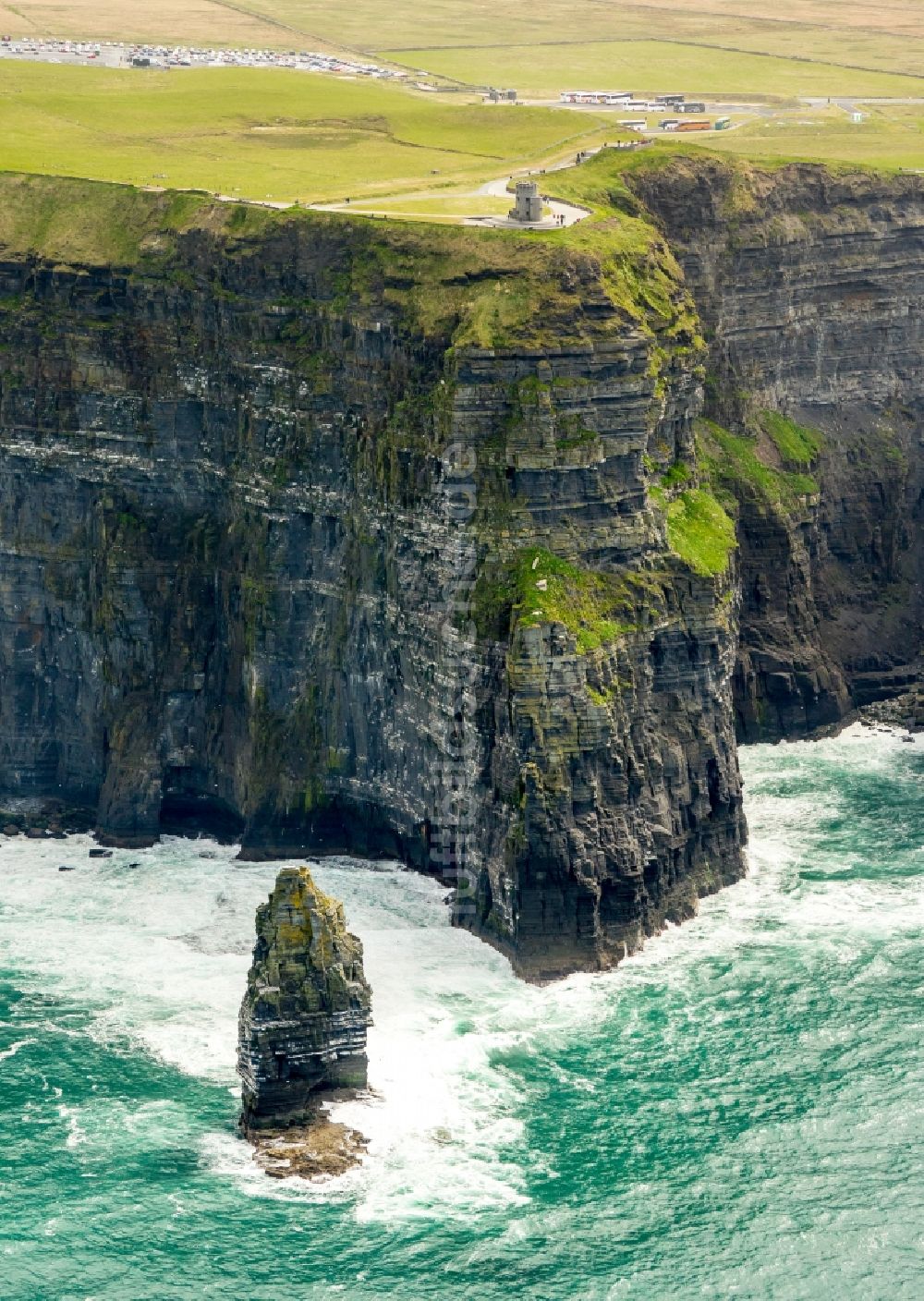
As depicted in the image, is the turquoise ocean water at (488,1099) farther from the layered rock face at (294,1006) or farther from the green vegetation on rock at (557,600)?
the green vegetation on rock at (557,600)

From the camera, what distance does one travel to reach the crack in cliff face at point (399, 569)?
165125 millimetres

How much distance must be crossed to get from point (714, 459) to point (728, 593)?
77.8 ft

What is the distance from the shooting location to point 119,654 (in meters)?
184

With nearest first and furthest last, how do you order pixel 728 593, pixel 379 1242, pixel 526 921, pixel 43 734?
pixel 379 1242, pixel 526 921, pixel 728 593, pixel 43 734

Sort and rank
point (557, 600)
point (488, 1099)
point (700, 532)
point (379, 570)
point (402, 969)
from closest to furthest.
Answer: point (488, 1099) < point (402, 969) < point (557, 600) < point (379, 570) < point (700, 532)

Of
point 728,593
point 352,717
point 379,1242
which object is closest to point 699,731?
point 728,593

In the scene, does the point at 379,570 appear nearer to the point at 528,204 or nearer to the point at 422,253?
the point at 422,253

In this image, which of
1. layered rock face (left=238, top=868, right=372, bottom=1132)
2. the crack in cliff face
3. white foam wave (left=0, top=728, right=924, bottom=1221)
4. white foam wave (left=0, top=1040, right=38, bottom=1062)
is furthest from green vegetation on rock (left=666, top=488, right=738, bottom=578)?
white foam wave (left=0, top=1040, right=38, bottom=1062)

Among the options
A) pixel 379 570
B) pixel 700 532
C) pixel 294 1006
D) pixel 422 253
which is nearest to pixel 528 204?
pixel 422 253

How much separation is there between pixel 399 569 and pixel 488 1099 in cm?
3492

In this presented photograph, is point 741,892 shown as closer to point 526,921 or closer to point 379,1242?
point 526,921

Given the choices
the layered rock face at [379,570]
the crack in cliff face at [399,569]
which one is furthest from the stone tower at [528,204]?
the layered rock face at [379,570]

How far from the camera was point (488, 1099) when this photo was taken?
490 feet

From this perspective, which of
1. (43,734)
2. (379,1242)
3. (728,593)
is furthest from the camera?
(43,734)
